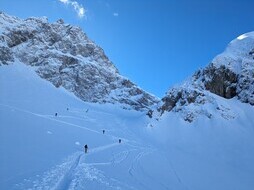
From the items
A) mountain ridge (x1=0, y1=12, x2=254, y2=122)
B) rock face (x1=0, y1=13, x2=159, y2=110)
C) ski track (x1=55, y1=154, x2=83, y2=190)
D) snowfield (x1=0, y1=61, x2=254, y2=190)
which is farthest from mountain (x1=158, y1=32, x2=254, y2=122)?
ski track (x1=55, y1=154, x2=83, y2=190)

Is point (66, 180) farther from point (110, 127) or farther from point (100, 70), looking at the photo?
point (100, 70)

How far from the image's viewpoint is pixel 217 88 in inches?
3150

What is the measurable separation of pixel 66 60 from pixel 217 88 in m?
69.0

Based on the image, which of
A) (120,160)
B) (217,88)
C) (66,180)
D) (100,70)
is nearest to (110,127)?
(217,88)

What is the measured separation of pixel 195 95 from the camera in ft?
253

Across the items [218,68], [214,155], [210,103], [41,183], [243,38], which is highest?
[243,38]

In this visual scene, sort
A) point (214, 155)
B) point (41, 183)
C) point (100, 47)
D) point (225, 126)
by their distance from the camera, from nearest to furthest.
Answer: point (41, 183) < point (214, 155) < point (225, 126) < point (100, 47)

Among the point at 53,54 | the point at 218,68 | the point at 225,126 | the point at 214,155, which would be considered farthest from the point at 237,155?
the point at 53,54

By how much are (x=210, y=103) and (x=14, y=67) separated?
68532mm

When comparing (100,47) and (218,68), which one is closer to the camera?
(218,68)

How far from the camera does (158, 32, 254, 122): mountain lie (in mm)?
72750

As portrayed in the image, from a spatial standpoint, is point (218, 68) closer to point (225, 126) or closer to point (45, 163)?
point (225, 126)

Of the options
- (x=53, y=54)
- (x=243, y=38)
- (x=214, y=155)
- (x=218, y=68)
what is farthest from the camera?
(x=53, y=54)

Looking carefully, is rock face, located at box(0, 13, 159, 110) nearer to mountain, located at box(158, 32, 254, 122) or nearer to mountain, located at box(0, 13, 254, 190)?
mountain, located at box(0, 13, 254, 190)
